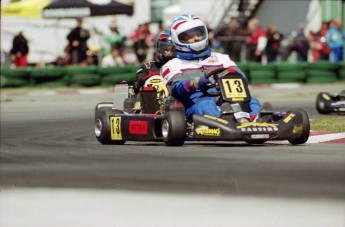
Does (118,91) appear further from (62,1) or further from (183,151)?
(62,1)

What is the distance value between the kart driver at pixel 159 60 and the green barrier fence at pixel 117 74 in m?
11.1

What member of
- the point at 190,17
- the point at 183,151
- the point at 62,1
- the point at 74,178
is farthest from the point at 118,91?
the point at 62,1

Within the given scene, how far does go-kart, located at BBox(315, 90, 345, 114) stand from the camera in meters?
13.8

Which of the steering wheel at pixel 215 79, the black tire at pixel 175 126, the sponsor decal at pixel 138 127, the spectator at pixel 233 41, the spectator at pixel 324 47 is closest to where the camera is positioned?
the black tire at pixel 175 126

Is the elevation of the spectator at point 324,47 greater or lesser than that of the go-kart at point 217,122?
lesser

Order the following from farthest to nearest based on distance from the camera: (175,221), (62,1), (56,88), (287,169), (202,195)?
(62,1)
(56,88)
(287,169)
(202,195)
(175,221)

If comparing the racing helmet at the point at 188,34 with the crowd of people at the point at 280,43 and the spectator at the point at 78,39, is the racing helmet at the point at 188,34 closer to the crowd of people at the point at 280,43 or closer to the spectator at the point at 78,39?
the spectator at the point at 78,39

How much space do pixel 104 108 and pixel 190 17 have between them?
122cm

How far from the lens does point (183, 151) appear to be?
Answer: 31.1 feet

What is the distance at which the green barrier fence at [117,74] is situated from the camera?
73.0 ft

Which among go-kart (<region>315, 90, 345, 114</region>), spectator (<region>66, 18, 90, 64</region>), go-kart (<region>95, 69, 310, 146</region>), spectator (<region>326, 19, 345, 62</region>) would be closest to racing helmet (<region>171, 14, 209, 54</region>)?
go-kart (<region>95, 69, 310, 146</region>)

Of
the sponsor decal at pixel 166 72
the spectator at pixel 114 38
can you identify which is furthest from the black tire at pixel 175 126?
the spectator at pixel 114 38

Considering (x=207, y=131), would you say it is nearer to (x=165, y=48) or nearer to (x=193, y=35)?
(x=193, y=35)

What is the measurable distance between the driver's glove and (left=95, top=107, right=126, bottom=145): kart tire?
1.12 m
